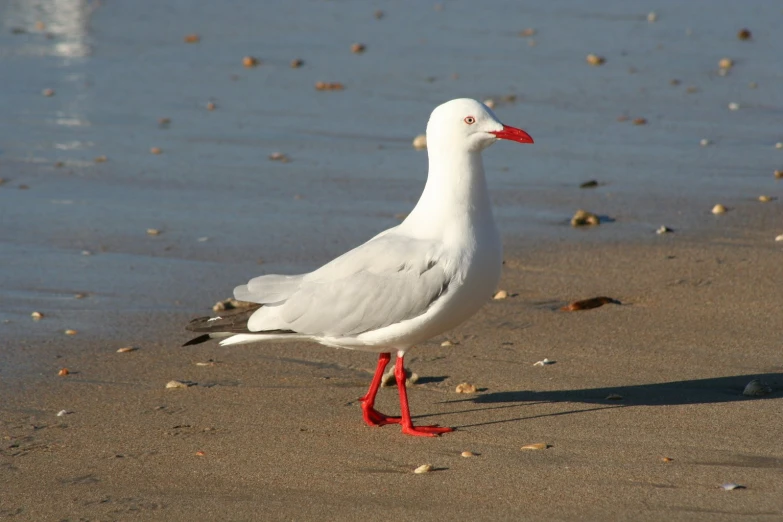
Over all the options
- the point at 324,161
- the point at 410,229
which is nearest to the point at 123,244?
the point at 324,161

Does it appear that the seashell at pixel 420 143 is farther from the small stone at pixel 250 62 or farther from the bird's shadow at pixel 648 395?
the bird's shadow at pixel 648 395

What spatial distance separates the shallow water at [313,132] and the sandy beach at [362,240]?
39mm

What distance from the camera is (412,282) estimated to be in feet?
16.7

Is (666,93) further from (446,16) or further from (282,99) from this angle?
(446,16)

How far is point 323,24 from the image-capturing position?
15.6 m

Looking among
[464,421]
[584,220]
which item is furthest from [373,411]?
[584,220]

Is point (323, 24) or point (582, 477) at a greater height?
point (323, 24)

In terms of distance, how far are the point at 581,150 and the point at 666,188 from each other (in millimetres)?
1150

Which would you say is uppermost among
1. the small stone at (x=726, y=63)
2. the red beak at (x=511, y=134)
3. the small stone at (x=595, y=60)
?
the red beak at (x=511, y=134)

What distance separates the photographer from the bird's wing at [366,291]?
5086 mm

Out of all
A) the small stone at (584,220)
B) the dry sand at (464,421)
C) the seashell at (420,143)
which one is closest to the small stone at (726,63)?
the seashell at (420,143)

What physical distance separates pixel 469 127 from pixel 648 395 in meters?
1.42

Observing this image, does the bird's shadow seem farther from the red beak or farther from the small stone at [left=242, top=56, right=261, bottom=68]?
the small stone at [left=242, top=56, right=261, bottom=68]

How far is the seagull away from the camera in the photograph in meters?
5.09
